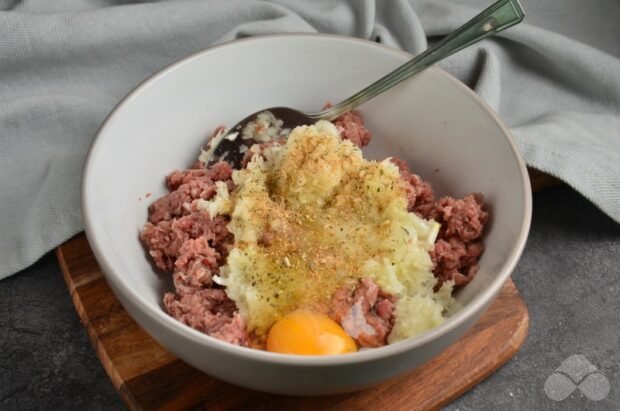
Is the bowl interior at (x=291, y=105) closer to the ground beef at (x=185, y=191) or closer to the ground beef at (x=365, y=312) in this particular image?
the ground beef at (x=185, y=191)

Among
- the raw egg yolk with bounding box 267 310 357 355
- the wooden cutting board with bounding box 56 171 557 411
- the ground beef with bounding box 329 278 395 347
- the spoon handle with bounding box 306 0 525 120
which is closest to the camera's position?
the raw egg yolk with bounding box 267 310 357 355

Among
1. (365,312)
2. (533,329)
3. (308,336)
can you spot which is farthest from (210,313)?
(533,329)

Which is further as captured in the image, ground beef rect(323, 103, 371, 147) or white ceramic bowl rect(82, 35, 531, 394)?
ground beef rect(323, 103, 371, 147)

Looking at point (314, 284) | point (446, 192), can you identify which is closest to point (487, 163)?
point (446, 192)

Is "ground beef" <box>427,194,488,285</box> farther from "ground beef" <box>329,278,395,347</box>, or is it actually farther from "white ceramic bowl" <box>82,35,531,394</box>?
"ground beef" <box>329,278,395,347</box>

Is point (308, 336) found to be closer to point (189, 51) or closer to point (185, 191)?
point (185, 191)

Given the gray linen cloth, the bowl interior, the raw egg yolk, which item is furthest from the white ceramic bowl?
the gray linen cloth

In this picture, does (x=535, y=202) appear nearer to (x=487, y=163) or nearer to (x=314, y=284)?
(x=487, y=163)

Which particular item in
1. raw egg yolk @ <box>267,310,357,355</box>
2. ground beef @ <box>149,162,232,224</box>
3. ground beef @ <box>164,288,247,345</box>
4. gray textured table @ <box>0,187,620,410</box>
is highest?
ground beef @ <box>149,162,232,224</box>

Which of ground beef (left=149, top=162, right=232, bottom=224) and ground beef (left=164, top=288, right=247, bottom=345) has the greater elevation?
ground beef (left=149, top=162, right=232, bottom=224)
